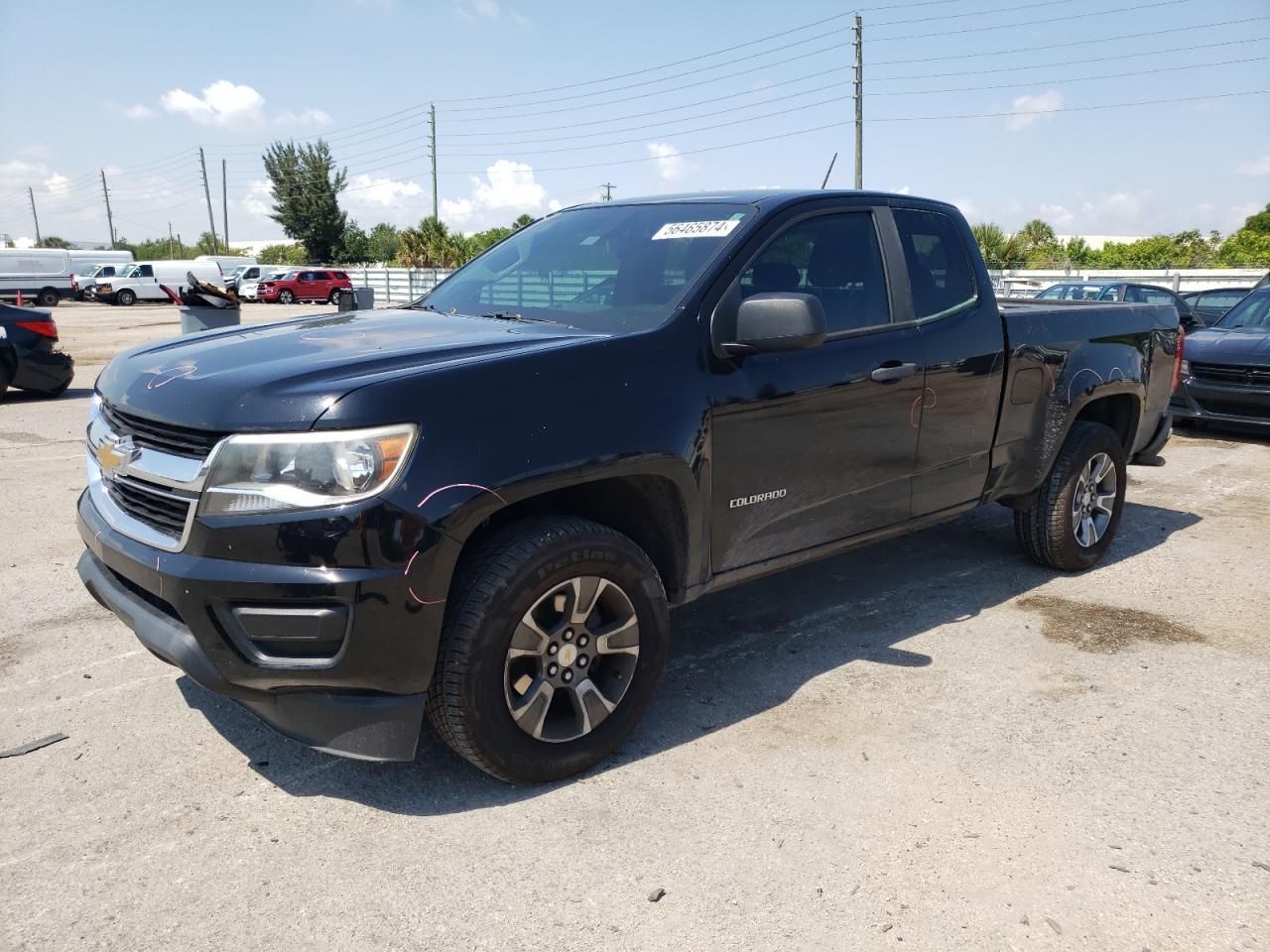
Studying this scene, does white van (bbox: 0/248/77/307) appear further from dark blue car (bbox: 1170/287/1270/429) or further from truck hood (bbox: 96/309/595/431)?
truck hood (bbox: 96/309/595/431)

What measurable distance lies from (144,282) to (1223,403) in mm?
42662

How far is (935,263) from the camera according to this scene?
4.42 metres

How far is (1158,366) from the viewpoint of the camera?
18.8 ft

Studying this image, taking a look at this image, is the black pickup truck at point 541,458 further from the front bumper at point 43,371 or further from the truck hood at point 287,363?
the front bumper at point 43,371

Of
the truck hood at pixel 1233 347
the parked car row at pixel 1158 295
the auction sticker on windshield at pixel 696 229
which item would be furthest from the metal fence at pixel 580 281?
the truck hood at pixel 1233 347

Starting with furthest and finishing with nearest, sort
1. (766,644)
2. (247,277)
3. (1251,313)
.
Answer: (247,277)
(1251,313)
(766,644)

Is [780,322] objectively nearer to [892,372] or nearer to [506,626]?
[892,372]

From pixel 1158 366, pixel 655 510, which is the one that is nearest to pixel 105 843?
pixel 655 510

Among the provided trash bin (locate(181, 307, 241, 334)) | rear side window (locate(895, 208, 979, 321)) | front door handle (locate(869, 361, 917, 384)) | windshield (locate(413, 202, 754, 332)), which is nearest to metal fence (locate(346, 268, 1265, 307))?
windshield (locate(413, 202, 754, 332))

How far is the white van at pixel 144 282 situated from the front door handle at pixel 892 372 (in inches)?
1647

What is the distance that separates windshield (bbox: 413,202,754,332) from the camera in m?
3.58

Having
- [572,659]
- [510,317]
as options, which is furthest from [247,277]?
[572,659]

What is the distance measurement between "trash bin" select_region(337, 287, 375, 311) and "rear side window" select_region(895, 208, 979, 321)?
241 cm

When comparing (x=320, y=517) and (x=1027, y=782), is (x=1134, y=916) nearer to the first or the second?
(x=1027, y=782)
